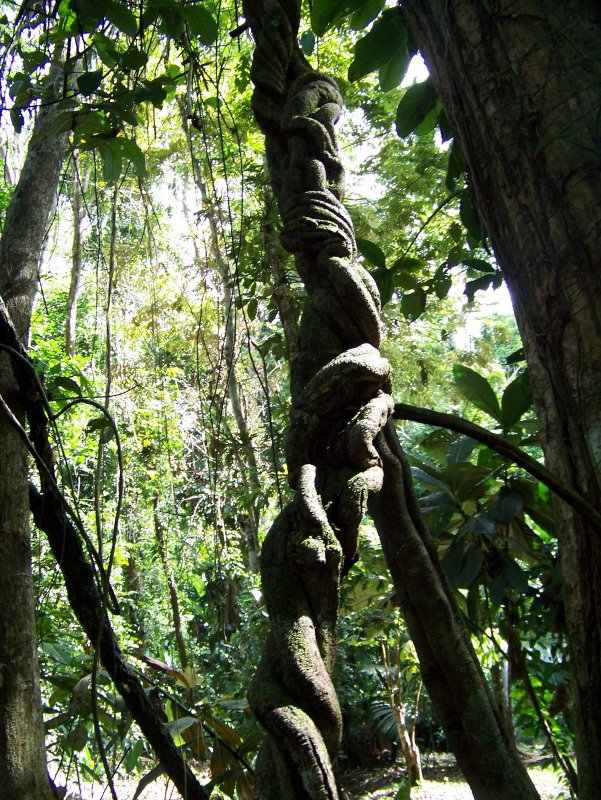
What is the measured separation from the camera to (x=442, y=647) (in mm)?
728

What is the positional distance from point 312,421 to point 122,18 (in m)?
0.77

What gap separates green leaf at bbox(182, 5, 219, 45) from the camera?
41.4 inches

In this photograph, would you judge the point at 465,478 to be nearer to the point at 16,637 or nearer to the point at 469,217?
the point at 469,217

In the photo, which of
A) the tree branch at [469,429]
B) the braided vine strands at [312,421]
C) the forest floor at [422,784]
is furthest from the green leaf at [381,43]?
the forest floor at [422,784]

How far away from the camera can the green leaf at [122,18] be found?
40.9 inches

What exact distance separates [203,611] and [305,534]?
6.16m

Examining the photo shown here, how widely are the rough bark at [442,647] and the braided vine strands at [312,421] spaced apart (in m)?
0.10

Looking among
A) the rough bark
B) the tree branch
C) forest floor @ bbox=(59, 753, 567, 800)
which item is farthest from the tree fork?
forest floor @ bbox=(59, 753, 567, 800)

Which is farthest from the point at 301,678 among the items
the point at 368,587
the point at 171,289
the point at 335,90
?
the point at 171,289

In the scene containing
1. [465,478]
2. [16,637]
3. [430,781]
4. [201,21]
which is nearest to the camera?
[16,637]

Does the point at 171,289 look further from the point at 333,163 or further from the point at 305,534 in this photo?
the point at 305,534

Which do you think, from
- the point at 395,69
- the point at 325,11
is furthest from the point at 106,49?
the point at 395,69

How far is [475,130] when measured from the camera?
792 mm

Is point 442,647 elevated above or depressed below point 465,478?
below
